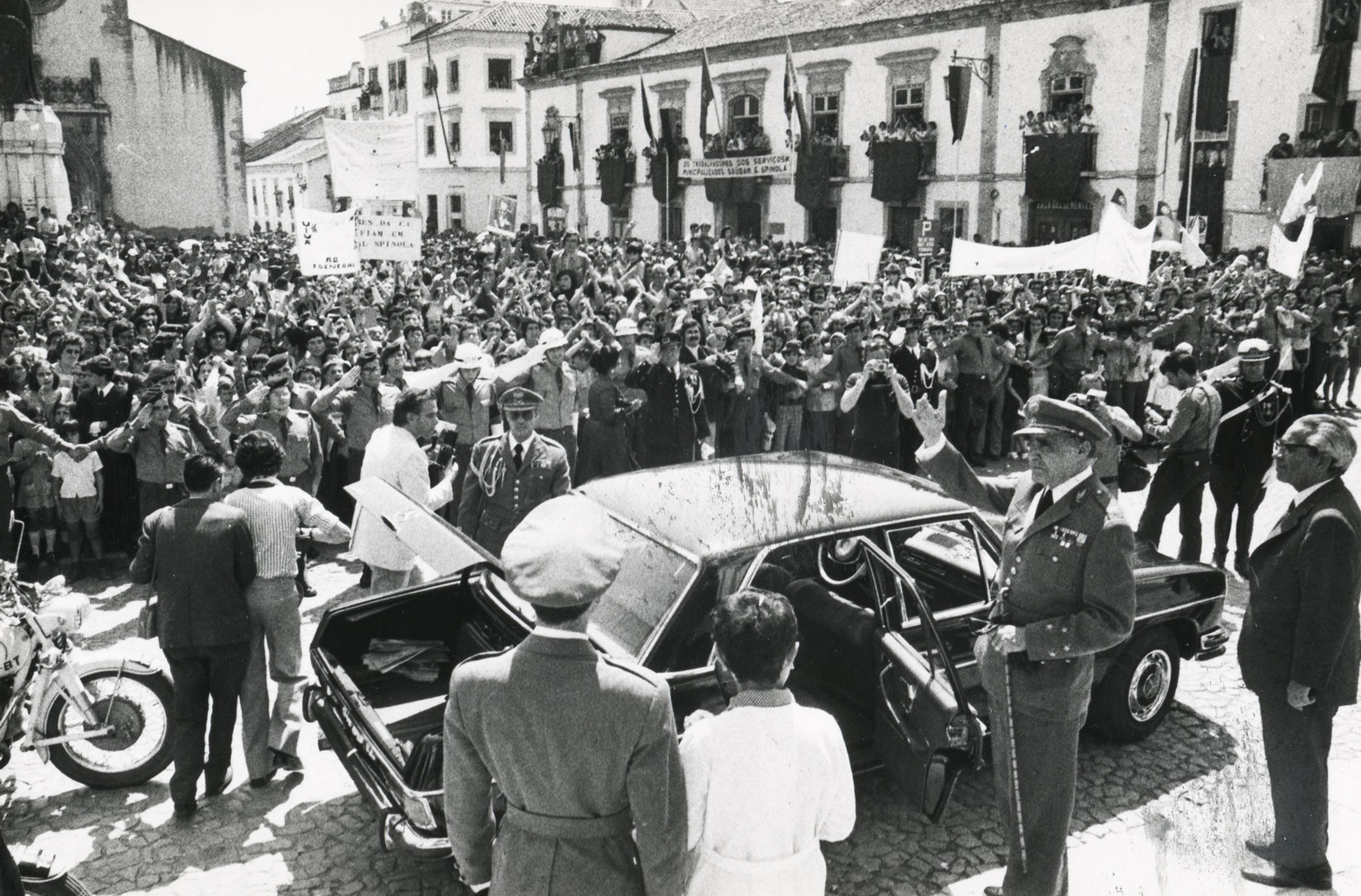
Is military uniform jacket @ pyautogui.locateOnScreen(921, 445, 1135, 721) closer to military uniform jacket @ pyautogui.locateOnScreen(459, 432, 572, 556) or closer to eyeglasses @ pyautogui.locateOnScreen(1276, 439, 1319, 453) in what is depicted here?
eyeglasses @ pyautogui.locateOnScreen(1276, 439, 1319, 453)

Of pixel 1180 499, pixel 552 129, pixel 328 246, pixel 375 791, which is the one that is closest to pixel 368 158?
pixel 328 246

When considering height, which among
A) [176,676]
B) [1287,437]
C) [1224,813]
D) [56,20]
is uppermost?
[56,20]

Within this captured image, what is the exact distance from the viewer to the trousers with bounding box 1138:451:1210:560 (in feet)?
26.7

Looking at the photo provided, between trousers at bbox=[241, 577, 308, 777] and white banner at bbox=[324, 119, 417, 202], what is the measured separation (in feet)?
34.1

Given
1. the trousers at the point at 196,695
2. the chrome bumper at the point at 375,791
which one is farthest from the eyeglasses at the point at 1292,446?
the trousers at the point at 196,695

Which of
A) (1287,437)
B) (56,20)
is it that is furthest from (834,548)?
(56,20)

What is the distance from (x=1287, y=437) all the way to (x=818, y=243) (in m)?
31.2

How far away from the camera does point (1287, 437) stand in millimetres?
4363

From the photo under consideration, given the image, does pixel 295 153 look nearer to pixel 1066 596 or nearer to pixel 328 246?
pixel 328 246

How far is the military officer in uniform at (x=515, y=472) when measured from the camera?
631 centimetres

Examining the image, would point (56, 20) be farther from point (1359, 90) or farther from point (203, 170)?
point (1359, 90)

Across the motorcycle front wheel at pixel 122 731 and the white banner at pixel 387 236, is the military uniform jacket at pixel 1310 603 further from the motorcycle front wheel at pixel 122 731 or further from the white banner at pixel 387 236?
the white banner at pixel 387 236

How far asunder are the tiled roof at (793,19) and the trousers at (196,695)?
29578mm

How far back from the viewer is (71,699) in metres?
5.09
